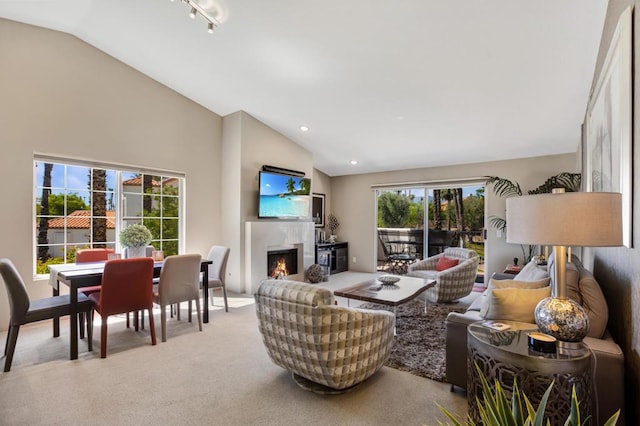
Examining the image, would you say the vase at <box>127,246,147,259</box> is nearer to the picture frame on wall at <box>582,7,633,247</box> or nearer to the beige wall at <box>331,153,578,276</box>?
the picture frame on wall at <box>582,7,633,247</box>

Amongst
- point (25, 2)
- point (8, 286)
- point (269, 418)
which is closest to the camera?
point (269, 418)

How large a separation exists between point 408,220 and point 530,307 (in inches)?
202

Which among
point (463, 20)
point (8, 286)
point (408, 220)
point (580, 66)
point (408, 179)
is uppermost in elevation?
point (463, 20)

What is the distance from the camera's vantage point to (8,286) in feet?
8.70

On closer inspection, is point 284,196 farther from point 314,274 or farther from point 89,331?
point 89,331

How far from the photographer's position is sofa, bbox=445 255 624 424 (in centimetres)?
159

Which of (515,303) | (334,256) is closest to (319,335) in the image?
(515,303)

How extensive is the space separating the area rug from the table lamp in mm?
1201

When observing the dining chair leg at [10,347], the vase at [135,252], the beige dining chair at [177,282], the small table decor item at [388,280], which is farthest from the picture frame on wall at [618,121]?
the dining chair leg at [10,347]

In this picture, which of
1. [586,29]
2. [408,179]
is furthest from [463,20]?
[408,179]

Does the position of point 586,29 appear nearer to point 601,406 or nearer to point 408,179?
point 601,406

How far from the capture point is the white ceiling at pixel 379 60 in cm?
285

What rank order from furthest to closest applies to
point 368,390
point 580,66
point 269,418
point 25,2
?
point 25,2 → point 580,66 → point 368,390 → point 269,418

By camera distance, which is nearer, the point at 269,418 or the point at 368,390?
the point at 269,418
